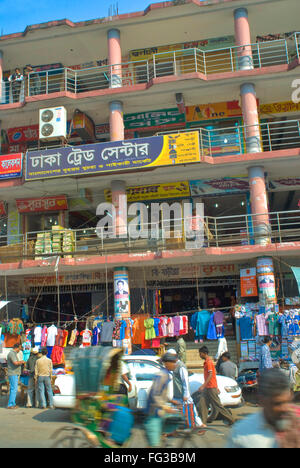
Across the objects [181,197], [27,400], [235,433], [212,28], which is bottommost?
[27,400]

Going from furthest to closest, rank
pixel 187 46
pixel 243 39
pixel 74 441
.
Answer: pixel 187 46 → pixel 243 39 → pixel 74 441

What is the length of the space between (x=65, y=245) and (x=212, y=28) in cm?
1164

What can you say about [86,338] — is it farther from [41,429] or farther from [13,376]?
[41,429]

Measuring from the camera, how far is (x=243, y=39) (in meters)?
17.7

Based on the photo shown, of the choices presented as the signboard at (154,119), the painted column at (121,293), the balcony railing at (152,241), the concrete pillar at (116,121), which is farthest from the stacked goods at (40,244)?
the signboard at (154,119)

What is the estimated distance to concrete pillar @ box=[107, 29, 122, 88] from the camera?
727 inches

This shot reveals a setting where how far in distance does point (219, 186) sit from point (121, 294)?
250 inches

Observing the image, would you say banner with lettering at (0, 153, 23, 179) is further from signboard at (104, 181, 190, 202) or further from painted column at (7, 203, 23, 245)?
signboard at (104, 181, 190, 202)

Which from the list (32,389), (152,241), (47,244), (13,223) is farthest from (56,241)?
(32,389)

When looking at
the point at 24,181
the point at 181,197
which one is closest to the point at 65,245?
the point at 24,181

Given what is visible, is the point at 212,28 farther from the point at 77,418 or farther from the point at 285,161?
the point at 77,418

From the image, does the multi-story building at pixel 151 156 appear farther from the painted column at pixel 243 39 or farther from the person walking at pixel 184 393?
the person walking at pixel 184 393

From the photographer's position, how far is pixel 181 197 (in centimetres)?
1894

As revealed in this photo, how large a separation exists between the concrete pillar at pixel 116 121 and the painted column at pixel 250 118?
16.6ft
